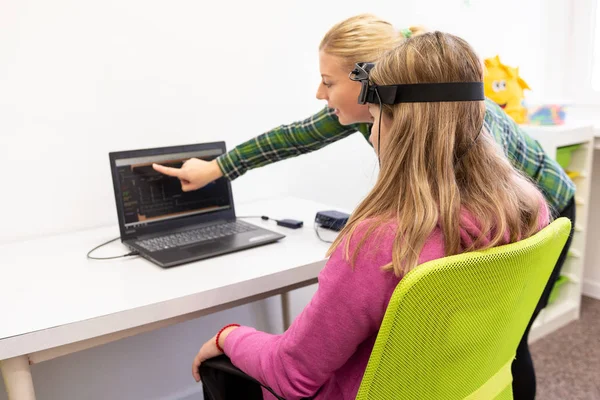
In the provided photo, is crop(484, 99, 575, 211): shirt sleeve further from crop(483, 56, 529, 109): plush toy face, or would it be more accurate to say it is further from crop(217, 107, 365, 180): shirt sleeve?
crop(483, 56, 529, 109): plush toy face

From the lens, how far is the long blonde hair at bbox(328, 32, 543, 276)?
0.76m

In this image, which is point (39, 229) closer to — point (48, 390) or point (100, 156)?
point (100, 156)

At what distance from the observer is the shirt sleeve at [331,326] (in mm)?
737

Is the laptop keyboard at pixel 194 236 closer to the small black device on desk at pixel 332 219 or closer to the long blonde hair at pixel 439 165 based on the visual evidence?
the small black device on desk at pixel 332 219

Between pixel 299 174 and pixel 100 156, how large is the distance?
2.31 feet

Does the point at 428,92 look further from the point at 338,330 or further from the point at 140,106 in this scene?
the point at 140,106

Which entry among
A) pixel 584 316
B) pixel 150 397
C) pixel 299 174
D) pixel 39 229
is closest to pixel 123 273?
pixel 39 229

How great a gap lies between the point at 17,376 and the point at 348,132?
0.95m

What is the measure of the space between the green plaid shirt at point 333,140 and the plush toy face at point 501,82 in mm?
806

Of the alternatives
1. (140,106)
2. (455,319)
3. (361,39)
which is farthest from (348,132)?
(455,319)

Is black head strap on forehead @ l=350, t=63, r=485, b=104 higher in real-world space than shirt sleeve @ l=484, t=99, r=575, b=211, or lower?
higher

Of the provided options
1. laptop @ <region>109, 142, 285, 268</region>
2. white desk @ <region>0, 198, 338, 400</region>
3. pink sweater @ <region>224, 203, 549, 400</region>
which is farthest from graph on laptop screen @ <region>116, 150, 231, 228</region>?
pink sweater @ <region>224, 203, 549, 400</region>

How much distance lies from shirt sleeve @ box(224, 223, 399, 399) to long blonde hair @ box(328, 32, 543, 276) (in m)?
0.03

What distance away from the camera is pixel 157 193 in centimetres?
144
